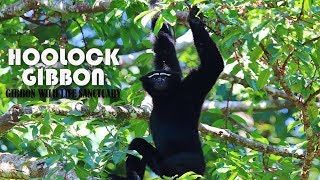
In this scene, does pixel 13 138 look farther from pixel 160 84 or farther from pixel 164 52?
pixel 164 52

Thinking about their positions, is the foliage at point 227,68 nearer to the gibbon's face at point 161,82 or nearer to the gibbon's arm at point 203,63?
the gibbon's arm at point 203,63

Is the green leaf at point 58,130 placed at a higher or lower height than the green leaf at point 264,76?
lower

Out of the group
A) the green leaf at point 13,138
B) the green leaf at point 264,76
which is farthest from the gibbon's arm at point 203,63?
the green leaf at point 13,138

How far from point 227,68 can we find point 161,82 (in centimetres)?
122

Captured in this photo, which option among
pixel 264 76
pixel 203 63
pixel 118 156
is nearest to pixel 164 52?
pixel 203 63

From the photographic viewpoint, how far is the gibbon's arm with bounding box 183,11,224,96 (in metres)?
6.01

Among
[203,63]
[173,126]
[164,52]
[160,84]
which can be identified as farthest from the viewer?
[164,52]

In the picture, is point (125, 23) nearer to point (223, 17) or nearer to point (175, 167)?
point (175, 167)

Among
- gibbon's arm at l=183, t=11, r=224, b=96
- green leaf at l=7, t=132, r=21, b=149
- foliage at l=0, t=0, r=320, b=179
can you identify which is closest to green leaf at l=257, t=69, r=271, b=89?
foliage at l=0, t=0, r=320, b=179

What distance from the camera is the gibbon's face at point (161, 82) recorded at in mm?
6867

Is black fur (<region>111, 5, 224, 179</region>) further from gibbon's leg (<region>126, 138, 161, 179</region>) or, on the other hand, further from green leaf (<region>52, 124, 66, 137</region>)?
green leaf (<region>52, 124, 66, 137</region>)

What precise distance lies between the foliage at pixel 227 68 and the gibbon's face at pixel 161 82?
1.11ft

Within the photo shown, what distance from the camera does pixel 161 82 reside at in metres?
6.86

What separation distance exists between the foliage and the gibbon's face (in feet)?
1.11
